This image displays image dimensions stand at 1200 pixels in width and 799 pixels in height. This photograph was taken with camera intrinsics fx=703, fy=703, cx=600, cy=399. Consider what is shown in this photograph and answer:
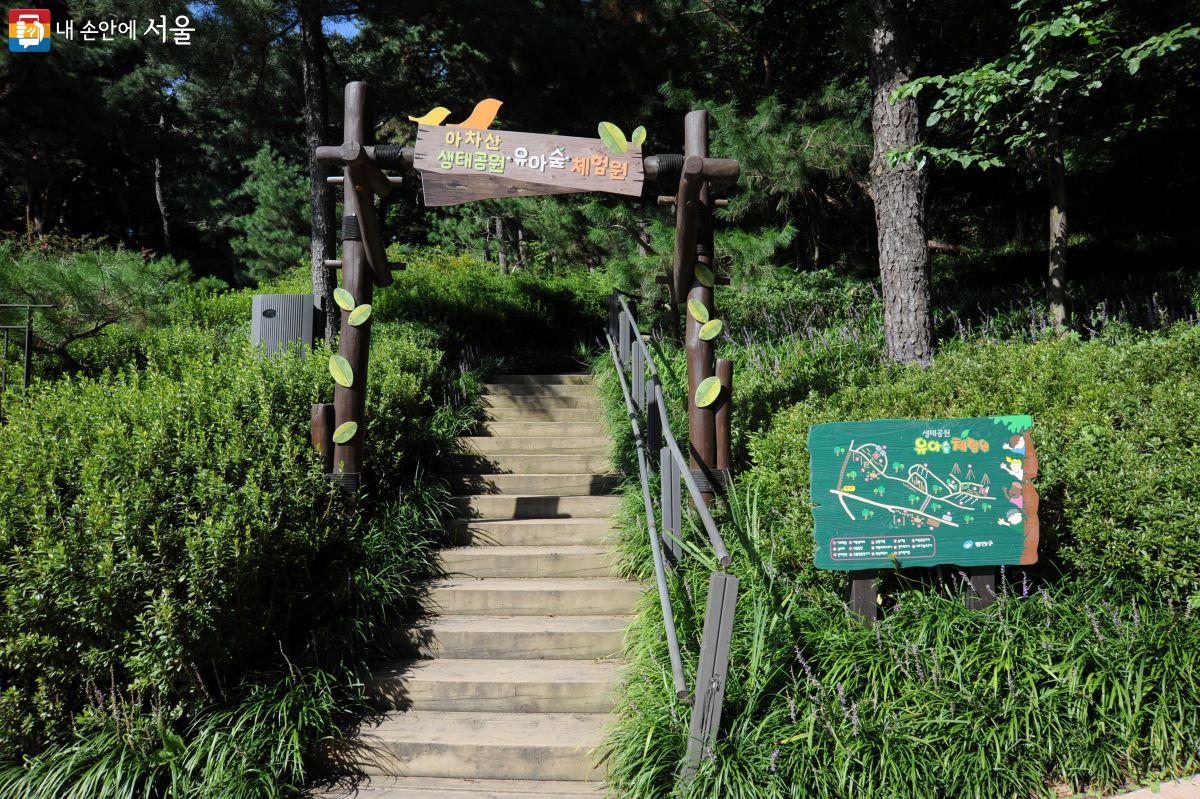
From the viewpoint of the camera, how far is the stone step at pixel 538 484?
5.50 meters

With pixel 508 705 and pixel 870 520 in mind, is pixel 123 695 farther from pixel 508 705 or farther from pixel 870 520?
pixel 870 520

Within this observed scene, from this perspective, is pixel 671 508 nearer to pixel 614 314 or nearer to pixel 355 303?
pixel 355 303

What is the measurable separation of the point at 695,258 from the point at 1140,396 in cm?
259

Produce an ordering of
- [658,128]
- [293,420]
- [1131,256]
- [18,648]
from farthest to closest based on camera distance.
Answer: [658,128], [1131,256], [293,420], [18,648]

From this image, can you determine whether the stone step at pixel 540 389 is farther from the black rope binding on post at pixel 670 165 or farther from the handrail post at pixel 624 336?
the black rope binding on post at pixel 670 165

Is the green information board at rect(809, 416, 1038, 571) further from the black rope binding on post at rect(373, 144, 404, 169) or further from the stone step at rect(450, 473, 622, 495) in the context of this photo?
the black rope binding on post at rect(373, 144, 404, 169)

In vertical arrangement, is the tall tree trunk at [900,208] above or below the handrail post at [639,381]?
above

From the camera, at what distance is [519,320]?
9602mm

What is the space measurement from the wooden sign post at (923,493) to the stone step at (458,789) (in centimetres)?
149

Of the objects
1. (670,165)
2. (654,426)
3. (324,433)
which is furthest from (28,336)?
(670,165)

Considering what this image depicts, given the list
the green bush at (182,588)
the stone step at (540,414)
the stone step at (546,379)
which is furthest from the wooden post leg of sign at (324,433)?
the stone step at (546,379)

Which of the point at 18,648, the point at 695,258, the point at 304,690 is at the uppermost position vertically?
the point at 695,258

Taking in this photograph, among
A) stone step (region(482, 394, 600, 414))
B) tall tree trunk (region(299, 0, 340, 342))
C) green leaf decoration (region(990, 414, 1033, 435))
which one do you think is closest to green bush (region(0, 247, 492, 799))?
stone step (region(482, 394, 600, 414))

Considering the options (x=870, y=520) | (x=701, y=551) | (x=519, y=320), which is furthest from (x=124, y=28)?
(x=870, y=520)
